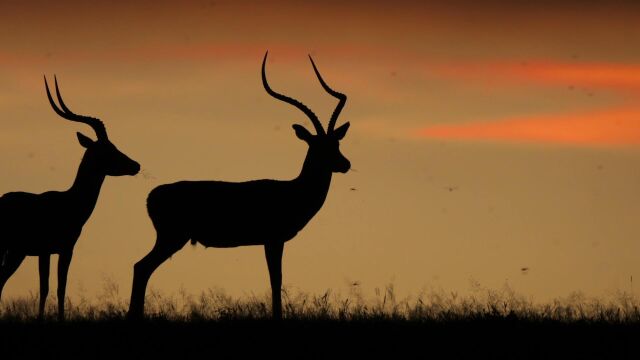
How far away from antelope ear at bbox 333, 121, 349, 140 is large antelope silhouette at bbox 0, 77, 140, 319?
10.3 feet

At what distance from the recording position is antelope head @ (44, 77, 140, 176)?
53.6 feet

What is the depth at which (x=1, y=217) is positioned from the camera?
1655 centimetres

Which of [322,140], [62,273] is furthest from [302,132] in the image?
[62,273]

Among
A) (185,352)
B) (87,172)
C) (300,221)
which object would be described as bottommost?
(185,352)

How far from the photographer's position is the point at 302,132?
15.6 m

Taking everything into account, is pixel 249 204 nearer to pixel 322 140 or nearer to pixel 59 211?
pixel 322 140

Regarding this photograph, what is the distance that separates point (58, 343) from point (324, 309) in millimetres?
3369

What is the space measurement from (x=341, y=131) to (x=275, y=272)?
2.56m

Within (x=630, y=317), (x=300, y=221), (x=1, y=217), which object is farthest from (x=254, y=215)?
(x=630, y=317)

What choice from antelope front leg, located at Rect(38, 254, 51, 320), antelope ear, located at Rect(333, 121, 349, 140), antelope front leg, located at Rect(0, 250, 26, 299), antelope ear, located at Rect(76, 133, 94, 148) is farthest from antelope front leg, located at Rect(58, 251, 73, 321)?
antelope ear, located at Rect(333, 121, 349, 140)

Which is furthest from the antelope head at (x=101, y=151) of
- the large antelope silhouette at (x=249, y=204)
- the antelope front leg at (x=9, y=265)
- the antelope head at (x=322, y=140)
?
the antelope head at (x=322, y=140)

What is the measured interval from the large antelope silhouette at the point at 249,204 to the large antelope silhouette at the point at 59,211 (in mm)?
1172

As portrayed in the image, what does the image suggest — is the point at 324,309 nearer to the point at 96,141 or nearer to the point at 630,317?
the point at 630,317

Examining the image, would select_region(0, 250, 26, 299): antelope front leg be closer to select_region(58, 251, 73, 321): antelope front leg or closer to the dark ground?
select_region(58, 251, 73, 321): antelope front leg
